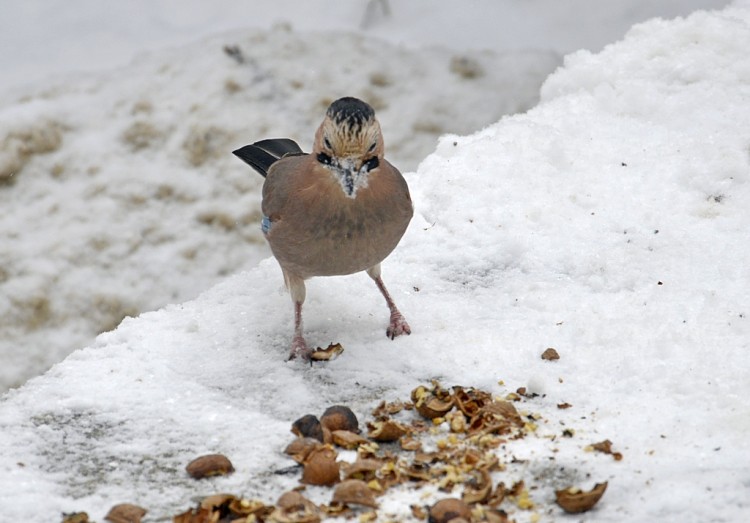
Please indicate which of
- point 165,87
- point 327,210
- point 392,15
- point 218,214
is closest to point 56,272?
point 218,214

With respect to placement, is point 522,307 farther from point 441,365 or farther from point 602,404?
point 602,404

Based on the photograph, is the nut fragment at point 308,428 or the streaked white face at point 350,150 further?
the streaked white face at point 350,150

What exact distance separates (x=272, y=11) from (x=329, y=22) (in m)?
0.52

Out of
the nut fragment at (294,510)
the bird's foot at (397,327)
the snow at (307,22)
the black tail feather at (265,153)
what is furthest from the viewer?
the snow at (307,22)

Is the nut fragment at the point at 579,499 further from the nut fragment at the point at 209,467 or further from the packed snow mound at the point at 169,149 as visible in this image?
Answer: the packed snow mound at the point at 169,149

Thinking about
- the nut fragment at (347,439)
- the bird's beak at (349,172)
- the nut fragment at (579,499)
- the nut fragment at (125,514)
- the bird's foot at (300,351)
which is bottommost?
the nut fragment at (125,514)

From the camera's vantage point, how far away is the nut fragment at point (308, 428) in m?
3.41

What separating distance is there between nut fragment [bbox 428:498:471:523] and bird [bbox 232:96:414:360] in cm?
136

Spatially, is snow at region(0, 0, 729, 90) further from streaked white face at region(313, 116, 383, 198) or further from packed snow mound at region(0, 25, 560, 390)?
streaked white face at region(313, 116, 383, 198)

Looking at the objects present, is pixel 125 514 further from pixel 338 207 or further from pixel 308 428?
pixel 338 207

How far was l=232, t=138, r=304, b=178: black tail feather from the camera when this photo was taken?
4887 millimetres

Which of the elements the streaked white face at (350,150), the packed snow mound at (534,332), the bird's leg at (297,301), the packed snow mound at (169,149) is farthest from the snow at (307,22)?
the streaked white face at (350,150)

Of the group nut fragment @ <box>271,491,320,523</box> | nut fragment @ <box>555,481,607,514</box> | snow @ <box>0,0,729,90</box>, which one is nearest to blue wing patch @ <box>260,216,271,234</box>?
nut fragment @ <box>271,491,320,523</box>

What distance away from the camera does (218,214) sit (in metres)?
6.89
